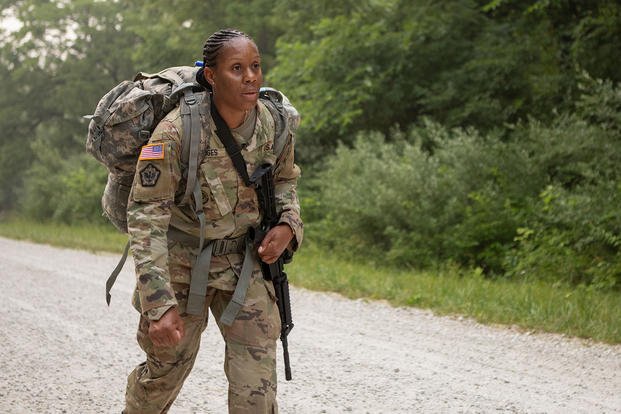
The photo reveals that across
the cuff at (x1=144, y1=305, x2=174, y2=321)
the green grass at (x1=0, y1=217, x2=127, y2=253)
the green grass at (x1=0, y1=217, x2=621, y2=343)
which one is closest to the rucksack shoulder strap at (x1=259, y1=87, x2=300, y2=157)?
the cuff at (x1=144, y1=305, x2=174, y2=321)

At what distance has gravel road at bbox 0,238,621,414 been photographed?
5.15 metres

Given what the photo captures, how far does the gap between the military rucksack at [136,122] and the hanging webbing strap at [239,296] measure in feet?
1.23

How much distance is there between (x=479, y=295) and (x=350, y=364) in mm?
2825

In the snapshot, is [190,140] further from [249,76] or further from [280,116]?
[280,116]

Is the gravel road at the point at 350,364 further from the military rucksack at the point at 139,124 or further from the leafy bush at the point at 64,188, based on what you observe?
the leafy bush at the point at 64,188

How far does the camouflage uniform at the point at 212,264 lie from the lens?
3.15m

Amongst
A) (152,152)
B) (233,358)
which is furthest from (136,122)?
(233,358)

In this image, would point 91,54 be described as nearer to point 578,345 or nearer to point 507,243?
point 507,243

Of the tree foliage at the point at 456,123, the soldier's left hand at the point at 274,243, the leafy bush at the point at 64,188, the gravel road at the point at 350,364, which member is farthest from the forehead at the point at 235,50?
the leafy bush at the point at 64,188

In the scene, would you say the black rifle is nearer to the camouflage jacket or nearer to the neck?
the camouflage jacket

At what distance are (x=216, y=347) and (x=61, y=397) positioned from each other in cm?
165

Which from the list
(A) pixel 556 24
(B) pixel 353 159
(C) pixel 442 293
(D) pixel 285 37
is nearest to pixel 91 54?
(D) pixel 285 37

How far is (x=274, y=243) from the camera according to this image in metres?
3.39

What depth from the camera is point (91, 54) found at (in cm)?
2866
